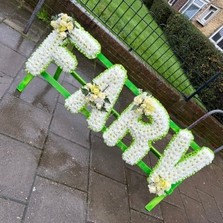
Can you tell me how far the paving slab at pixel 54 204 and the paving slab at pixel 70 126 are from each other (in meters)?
0.90

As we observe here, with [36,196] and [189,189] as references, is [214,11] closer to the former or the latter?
[189,189]

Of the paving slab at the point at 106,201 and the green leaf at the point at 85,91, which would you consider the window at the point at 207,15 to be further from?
the paving slab at the point at 106,201

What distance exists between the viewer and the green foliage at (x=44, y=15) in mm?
5988

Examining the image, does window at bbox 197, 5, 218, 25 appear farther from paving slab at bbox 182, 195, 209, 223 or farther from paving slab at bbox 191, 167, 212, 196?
paving slab at bbox 182, 195, 209, 223

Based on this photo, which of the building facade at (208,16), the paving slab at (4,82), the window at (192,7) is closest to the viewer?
the paving slab at (4,82)

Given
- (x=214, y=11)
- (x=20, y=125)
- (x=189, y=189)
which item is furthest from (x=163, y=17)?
(x=20, y=125)

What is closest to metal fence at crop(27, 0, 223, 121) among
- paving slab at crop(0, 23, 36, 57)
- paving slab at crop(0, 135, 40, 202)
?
paving slab at crop(0, 23, 36, 57)

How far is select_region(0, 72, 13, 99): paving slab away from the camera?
3980 mm

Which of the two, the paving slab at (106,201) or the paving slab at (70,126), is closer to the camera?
the paving slab at (106,201)

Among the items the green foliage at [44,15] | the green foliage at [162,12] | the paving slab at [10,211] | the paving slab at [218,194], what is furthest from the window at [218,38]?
the paving slab at [10,211]

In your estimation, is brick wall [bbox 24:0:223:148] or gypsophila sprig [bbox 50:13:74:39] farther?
brick wall [bbox 24:0:223:148]

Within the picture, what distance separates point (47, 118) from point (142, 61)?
2.96m

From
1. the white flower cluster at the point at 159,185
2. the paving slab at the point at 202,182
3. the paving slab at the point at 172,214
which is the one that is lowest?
the paving slab at the point at 172,214

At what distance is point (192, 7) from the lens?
21266mm
